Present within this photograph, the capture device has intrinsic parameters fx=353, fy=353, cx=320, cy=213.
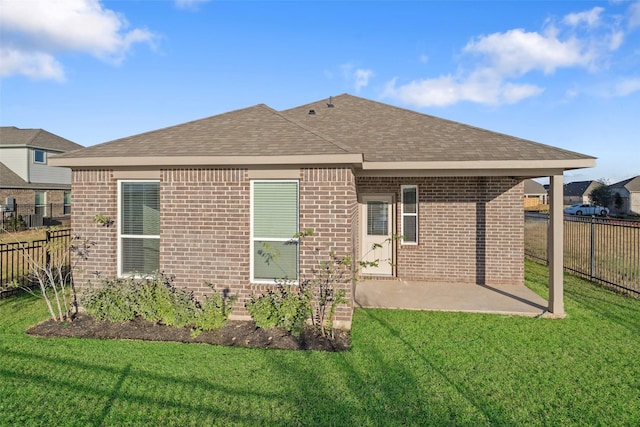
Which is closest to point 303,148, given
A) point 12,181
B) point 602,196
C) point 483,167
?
point 483,167

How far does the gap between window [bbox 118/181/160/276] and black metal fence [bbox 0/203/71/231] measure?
16.0m

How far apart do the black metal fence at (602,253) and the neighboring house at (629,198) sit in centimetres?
4357

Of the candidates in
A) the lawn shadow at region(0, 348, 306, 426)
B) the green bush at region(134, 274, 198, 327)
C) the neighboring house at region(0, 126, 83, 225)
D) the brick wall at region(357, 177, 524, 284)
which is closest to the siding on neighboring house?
the neighboring house at region(0, 126, 83, 225)

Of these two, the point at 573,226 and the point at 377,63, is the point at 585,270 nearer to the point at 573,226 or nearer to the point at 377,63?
the point at 573,226

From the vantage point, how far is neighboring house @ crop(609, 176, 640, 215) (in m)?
46.8

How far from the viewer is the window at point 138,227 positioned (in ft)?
20.9

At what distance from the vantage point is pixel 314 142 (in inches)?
235

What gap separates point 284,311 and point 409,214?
15.6 ft

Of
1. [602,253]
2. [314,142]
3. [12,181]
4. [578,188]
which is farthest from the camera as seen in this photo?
[578,188]

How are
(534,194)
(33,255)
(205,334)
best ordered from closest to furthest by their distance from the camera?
(205,334) → (33,255) → (534,194)

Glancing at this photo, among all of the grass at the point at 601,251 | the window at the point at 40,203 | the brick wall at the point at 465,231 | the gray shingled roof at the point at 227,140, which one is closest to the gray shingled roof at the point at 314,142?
the gray shingled roof at the point at 227,140

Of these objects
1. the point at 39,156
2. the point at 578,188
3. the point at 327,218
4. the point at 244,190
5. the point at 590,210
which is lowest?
the point at 327,218

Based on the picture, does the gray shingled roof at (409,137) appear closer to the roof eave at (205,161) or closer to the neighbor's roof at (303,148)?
the neighbor's roof at (303,148)

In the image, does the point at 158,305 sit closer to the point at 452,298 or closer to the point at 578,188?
the point at 452,298
